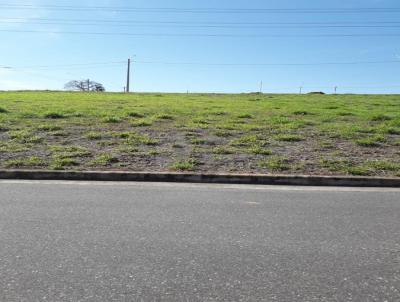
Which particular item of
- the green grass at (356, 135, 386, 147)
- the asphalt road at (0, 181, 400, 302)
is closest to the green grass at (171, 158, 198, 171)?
the asphalt road at (0, 181, 400, 302)

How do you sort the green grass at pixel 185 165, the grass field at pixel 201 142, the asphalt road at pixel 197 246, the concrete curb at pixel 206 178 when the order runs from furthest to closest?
the grass field at pixel 201 142, the green grass at pixel 185 165, the concrete curb at pixel 206 178, the asphalt road at pixel 197 246

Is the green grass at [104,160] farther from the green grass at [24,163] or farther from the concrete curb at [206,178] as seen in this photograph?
the green grass at [24,163]

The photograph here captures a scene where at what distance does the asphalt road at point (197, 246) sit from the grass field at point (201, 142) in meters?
2.23

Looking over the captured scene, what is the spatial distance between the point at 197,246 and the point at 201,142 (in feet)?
24.9

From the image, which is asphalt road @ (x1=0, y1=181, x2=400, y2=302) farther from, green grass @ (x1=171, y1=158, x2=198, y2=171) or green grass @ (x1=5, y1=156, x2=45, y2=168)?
green grass @ (x1=5, y1=156, x2=45, y2=168)

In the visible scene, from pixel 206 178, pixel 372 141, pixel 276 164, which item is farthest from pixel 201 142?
pixel 372 141

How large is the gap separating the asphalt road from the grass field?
2235 mm

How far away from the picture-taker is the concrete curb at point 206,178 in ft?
27.9

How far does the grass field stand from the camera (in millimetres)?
9523

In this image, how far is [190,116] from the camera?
58.3 ft

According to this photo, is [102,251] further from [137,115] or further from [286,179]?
[137,115]

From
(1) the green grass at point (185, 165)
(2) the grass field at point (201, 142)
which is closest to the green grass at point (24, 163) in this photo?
(2) the grass field at point (201, 142)

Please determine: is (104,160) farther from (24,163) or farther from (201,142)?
(201,142)

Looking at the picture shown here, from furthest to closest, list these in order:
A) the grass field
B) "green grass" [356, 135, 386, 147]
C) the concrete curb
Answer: "green grass" [356, 135, 386, 147], the grass field, the concrete curb
